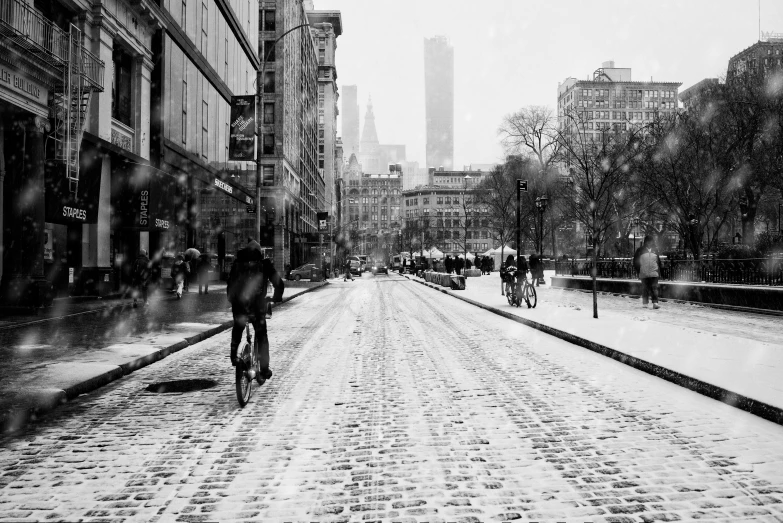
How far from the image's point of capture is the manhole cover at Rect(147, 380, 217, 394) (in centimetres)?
706

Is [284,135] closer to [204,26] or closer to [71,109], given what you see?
[204,26]

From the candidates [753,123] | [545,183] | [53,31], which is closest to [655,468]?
[53,31]

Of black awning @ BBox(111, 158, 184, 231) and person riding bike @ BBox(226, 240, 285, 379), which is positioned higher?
black awning @ BBox(111, 158, 184, 231)

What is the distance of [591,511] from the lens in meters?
3.51

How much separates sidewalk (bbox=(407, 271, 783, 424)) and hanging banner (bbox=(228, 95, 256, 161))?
42.8ft

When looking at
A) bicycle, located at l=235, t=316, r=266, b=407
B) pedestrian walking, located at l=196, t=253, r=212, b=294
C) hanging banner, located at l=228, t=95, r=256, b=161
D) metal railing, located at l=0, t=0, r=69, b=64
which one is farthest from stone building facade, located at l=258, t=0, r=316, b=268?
bicycle, located at l=235, t=316, r=266, b=407

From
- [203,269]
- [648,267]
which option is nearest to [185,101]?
[203,269]

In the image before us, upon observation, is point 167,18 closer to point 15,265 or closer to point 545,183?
point 15,265

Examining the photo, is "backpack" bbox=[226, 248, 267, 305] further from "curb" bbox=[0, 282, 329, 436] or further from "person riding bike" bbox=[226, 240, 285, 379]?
"curb" bbox=[0, 282, 329, 436]

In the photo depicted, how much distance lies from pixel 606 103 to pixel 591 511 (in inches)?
5897

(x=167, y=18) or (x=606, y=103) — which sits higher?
(x=606, y=103)

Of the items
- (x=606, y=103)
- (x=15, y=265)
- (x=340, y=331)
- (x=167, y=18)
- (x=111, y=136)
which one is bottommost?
(x=340, y=331)

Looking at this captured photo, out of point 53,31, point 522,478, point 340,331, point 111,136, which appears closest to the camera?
point 522,478

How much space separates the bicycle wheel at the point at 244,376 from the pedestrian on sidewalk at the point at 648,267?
14.2 meters
